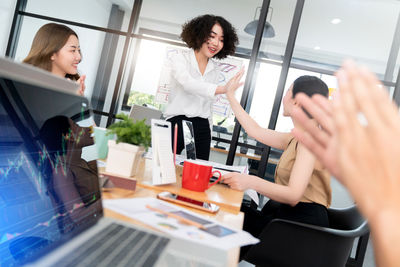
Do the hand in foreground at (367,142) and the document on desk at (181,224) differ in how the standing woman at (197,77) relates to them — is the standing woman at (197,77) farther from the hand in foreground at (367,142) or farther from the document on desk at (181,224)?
the hand in foreground at (367,142)

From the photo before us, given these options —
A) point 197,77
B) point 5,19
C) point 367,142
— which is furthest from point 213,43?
point 5,19

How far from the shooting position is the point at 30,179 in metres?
0.55

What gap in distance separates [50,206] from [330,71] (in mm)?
3753

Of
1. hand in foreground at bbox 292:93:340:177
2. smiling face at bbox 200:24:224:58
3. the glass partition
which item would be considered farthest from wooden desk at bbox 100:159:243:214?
the glass partition

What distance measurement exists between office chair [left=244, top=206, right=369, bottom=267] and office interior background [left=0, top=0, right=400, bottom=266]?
7.24ft

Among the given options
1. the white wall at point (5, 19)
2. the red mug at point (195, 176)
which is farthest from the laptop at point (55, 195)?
the white wall at point (5, 19)

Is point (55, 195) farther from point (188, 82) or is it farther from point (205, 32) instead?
point (205, 32)

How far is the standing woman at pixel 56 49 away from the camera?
2162 millimetres

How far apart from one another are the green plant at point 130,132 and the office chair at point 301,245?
768 mm

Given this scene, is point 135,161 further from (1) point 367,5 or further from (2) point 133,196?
(1) point 367,5

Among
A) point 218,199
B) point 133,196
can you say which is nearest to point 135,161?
point 133,196

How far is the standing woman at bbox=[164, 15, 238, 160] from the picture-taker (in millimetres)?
2160

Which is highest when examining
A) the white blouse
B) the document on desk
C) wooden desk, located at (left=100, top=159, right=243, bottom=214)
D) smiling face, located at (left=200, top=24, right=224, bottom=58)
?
smiling face, located at (left=200, top=24, right=224, bottom=58)

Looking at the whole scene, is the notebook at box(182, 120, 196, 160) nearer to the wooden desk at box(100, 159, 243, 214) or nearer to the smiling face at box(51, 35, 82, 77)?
the wooden desk at box(100, 159, 243, 214)
